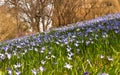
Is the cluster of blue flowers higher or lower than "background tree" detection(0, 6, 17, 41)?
higher

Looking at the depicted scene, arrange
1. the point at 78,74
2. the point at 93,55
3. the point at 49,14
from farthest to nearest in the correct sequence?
the point at 49,14
the point at 93,55
the point at 78,74

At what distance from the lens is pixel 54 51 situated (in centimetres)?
557

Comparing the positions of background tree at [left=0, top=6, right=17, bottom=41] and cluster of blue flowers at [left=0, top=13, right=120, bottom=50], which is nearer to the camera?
cluster of blue flowers at [left=0, top=13, right=120, bottom=50]

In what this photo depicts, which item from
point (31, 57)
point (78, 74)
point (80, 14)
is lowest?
point (80, 14)

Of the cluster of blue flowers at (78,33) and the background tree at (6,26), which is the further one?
the background tree at (6,26)

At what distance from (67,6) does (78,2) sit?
1.21 metres

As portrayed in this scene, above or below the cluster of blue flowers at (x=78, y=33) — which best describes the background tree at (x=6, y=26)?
below

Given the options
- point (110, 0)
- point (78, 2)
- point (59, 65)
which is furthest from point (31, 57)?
point (110, 0)

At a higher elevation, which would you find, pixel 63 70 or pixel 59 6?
pixel 63 70

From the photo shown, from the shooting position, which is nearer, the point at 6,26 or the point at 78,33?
the point at 78,33

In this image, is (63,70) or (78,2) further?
(78,2)

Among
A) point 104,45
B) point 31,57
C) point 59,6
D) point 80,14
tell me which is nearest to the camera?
point 104,45

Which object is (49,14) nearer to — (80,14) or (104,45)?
(80,14)

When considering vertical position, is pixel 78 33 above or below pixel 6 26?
above
